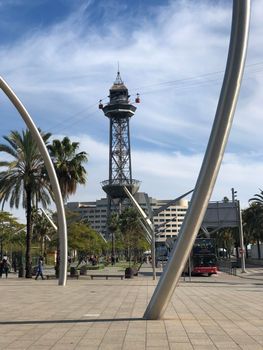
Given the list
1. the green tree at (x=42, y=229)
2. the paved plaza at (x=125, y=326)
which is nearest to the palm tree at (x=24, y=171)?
the paved plaza at (x=125, y=326)

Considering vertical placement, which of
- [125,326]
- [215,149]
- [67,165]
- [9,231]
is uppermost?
[67,165]

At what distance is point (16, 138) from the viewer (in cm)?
3297

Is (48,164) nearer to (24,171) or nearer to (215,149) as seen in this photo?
(24,171)

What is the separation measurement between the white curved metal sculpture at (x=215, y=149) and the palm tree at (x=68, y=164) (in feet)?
78.7

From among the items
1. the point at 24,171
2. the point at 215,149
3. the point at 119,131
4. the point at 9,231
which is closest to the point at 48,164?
the point at 24,171

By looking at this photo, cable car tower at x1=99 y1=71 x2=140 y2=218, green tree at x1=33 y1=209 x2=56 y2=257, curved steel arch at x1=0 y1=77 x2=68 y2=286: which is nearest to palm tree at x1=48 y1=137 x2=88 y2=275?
curved steel arch at x1=0 y1=77 x2=68 y2=286

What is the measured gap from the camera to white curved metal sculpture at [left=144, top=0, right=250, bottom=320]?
11.0 m

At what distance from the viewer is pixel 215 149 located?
11016 mm

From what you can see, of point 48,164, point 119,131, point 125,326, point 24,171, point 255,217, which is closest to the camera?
point 125,326

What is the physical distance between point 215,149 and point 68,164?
80.3 feet

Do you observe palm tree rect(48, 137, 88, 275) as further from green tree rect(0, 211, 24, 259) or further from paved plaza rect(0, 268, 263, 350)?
green tree rect(0, 211, 24, 259)

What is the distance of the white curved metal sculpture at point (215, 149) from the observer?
10992mm

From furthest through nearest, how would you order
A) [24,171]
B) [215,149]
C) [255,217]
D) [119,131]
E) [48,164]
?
[119,131]
[255,217]
[24,171]
[48,164]
[215,149]

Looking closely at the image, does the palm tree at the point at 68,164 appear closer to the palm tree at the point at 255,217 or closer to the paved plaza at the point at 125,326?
the paved plaza at the point at 125,326
